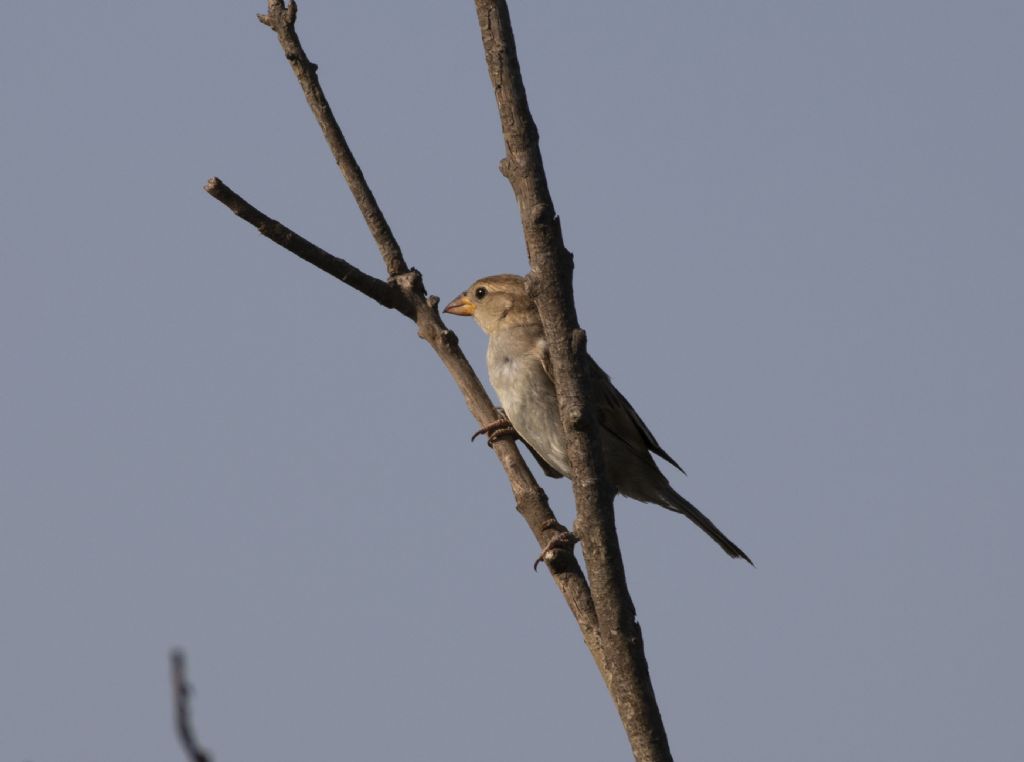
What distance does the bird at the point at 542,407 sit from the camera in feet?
24.2

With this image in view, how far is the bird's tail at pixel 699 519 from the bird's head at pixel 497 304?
1297 millimetres

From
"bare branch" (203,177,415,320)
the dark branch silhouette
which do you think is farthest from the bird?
the dark branch silhouette

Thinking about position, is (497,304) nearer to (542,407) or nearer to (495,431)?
(542,407)

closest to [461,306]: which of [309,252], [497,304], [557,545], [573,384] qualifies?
[497,304]

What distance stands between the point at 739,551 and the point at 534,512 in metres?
2.84

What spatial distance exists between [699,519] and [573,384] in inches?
186

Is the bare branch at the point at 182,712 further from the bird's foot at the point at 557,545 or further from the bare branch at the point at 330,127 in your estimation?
the bare branch at the point at 330,127

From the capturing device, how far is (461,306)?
28.8 feet

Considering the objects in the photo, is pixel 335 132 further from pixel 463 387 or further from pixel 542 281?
pixel 542 281

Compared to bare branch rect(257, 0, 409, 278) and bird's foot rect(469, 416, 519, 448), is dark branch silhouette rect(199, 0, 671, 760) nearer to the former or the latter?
bird's foot rect(469, 416, 519, 448)

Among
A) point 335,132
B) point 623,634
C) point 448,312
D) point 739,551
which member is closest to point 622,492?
point 739,551

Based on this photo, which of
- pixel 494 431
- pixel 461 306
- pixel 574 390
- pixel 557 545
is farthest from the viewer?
pixel 461 306

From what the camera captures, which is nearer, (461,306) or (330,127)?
(330,127)

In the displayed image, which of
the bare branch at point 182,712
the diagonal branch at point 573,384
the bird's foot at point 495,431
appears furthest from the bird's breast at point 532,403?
the bare branch at point 182,712
